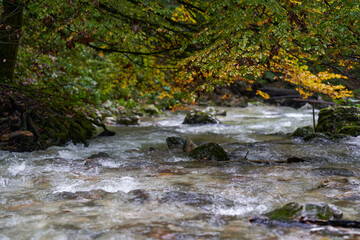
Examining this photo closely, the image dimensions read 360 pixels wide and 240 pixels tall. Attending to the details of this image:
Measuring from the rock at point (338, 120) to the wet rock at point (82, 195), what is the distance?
789 centimetres

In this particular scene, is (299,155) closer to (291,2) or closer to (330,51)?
(330,51)

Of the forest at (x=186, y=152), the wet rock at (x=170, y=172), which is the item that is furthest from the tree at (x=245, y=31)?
the wet rock at (x=170, y=172)

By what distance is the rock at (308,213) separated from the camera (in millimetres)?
2785

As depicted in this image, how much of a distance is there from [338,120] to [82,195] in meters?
8.84

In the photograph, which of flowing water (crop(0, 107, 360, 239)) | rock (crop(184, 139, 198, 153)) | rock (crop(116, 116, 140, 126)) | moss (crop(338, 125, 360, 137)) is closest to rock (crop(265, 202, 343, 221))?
flowing water (crop(0, 107, 360, 239))

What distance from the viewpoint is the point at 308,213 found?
9.28 ft

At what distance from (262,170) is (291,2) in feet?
8.82

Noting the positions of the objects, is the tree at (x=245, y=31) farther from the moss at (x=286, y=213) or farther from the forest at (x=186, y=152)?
the moss at (x=286, y=213)

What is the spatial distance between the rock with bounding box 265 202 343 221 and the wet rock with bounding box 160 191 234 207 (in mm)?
621

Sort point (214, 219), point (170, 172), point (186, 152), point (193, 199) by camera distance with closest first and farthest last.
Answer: point (214, 219), point (193, 199), point (170, 172), point (186, 152)

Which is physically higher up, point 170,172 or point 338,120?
point 338,120

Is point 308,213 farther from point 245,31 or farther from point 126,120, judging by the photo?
point 126,120

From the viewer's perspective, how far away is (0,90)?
745 centimetres

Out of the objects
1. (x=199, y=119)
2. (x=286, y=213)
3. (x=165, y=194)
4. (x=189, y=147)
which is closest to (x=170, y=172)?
(x=165, y=194)
